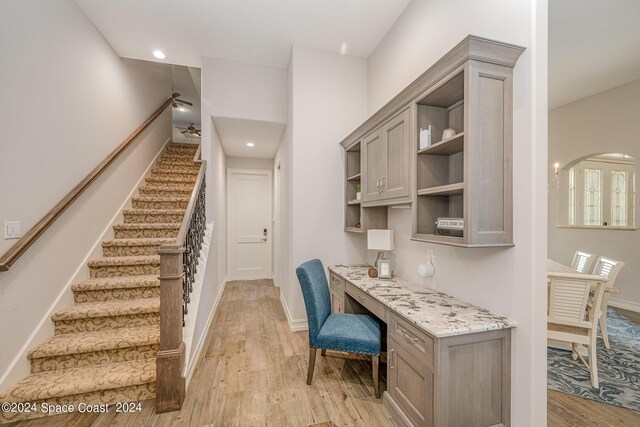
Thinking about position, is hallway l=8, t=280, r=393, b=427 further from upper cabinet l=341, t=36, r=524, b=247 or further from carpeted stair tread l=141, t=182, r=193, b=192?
carpeted stair tread l=141, t=182, r=193, b=192

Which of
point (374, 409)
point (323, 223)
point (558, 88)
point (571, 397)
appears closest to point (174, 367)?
point (374, 409)

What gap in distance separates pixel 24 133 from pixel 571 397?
4.76 metres

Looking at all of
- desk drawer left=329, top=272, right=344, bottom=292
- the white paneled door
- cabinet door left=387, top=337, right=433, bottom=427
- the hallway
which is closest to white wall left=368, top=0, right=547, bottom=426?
cabinet door left=387, top=337, right=433, bottom=427

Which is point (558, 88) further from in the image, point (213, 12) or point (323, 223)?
point (213, 12)

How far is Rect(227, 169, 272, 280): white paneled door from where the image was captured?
18.4 feet

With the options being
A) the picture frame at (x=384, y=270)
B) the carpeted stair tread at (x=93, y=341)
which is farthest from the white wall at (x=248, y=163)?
the picture frame at (x=384, y=270)

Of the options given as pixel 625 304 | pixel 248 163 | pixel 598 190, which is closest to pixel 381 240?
pixel 248 163

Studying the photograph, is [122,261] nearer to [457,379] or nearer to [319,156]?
[319,156]

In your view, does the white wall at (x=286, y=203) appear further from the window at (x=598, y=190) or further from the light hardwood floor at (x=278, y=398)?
the window at (x=598, y=190)

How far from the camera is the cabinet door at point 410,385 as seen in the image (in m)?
1.50

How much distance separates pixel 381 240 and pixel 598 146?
4483 mm

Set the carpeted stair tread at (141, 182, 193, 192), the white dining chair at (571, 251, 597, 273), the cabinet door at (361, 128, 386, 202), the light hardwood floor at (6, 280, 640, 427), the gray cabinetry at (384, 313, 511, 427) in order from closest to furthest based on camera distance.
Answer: the gray cabinetry at (384, 313, 511, 427) < the light hardwood floor at (6, 280, 640, 427) < the cabinet door at (361, 128, 386, 202) < the white dining chair at (571, 251, 597, 273) < the carpeted stair tread at (141, 182, 193, 192)

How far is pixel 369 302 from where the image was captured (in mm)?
2219

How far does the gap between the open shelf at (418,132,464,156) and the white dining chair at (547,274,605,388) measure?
1493mm
